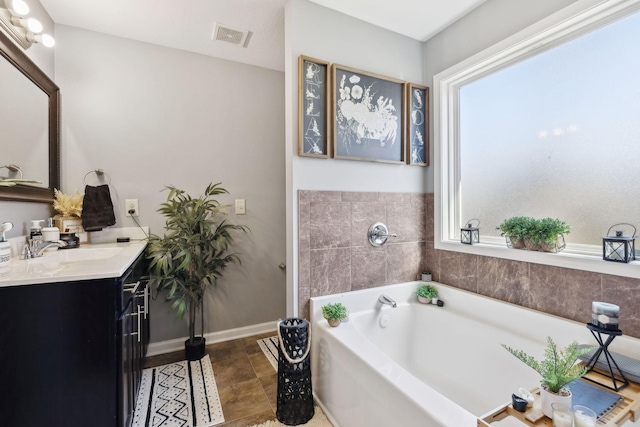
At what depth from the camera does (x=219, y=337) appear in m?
2.45

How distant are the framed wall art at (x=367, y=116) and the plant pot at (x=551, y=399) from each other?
4.81ft

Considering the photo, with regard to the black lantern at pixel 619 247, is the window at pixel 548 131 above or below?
above

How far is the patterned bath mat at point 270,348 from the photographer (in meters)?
2.15

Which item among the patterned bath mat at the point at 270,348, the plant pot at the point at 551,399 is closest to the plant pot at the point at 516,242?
the plant pot at the point at 551,399

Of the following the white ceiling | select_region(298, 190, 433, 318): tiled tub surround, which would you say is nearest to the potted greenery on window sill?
select_region(298, 190, 433, 318): tiled tub surround

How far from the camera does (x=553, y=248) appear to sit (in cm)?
150

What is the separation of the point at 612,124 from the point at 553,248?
66 cm

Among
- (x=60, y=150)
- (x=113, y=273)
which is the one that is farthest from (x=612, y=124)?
(x=60, y=150)

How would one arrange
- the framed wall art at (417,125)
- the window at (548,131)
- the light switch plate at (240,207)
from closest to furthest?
the window at (548,131) < the framed wall art at (417,125) < the light switch plate at (240,207)

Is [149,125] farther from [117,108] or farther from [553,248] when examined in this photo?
[553,248]

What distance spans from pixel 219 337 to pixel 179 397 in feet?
2.44

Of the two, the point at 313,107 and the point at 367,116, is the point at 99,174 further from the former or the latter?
the point at 367,116

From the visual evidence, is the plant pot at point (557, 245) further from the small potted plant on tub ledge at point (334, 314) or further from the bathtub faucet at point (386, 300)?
the small potted plant on tub ledge at point (334, 314)

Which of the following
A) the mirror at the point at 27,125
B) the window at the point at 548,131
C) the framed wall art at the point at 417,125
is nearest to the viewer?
the window at the point at 548,131
